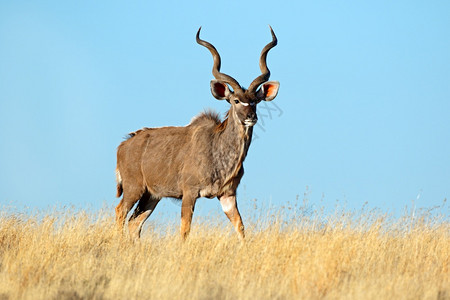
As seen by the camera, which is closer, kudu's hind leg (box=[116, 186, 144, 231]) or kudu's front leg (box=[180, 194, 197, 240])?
kudu's front leg (box=[180, 194, 197, 240])

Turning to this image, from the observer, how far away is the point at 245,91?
475 inches

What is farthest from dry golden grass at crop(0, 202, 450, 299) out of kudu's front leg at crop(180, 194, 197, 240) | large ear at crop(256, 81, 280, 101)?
large ear at crop(256, 81, 280, 101)

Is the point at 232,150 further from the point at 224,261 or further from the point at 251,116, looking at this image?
the point at 224,261

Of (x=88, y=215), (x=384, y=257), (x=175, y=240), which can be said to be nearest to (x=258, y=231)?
(x=175, y=240)

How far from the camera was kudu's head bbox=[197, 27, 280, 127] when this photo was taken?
11.6 m

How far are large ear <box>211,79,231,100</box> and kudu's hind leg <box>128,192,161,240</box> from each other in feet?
8.88

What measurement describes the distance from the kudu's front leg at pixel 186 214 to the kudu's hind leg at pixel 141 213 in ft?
6.05

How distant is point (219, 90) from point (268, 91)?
0.86 meters

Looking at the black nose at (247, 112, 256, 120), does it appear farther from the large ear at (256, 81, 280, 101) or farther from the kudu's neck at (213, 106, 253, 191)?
the large ear at (256, 81, 280, 101)

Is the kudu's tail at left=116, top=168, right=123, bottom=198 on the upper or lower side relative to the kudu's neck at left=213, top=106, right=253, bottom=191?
lower

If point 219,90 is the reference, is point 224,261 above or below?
below

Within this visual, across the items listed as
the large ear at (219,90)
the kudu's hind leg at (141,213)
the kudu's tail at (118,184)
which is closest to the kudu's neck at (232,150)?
the large ear at (219,90)

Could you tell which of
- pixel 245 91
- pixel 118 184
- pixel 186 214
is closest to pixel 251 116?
pixel 245 91

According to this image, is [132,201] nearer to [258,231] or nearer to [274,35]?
[258,231]
